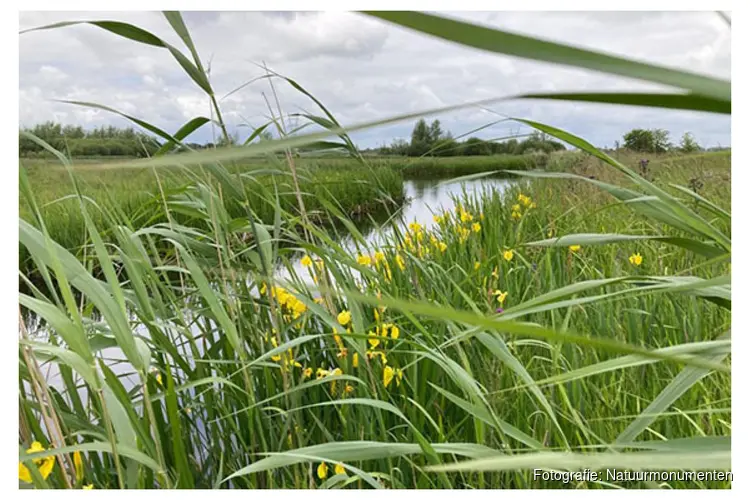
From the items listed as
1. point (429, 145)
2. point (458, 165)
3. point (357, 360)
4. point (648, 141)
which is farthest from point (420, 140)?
point (648, 141)

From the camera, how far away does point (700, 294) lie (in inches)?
32.4

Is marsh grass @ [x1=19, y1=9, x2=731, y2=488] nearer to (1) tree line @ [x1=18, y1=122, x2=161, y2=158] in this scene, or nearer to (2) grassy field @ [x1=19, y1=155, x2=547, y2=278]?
(2) grassy field @ [x1=19, y1=155, x2=547, y2=278]

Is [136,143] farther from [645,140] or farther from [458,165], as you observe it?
[645,140]

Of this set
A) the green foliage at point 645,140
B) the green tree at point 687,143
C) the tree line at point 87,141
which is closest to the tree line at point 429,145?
the tree line at point 87,141

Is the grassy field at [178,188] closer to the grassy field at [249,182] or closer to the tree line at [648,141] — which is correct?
the grassy field at [249,182]

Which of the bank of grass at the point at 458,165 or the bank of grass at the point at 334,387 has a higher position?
the bank of grass at the point at 458,165

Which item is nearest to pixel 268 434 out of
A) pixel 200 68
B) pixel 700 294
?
pixel 200 68

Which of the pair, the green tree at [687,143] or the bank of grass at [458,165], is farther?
the green tree at [687,143]

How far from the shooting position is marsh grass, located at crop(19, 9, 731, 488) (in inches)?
23.1

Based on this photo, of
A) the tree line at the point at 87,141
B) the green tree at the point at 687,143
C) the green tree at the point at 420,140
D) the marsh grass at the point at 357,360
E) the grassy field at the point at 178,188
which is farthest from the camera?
the green tree at the point at 687,143

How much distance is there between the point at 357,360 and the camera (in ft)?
4.21

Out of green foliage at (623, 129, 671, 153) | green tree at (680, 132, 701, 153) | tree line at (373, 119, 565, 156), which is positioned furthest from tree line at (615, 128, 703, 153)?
tree line at (373, 119, 565, 156)

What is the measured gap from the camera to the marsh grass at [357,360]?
59 centimetres
